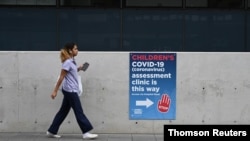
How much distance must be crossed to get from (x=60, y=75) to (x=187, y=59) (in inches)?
89.8

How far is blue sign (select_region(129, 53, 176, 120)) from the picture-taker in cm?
918

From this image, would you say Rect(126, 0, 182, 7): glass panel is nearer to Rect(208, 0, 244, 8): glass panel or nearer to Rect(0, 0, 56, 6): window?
Rect(208, 0, 244, 8): glass panel

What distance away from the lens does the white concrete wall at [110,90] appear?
360 inches

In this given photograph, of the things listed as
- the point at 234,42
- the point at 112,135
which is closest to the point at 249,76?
the point at 112,135

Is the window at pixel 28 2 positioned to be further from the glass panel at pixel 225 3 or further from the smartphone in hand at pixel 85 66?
the smartphone in hand at pixel 85 66

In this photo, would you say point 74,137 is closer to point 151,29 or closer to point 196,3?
point 151,29

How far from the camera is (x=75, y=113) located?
8.52 metres

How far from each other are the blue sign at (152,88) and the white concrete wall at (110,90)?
0.34 feet

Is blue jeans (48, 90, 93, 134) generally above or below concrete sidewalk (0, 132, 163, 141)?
above

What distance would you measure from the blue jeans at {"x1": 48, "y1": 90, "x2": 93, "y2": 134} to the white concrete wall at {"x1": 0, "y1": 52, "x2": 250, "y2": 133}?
0.59 m

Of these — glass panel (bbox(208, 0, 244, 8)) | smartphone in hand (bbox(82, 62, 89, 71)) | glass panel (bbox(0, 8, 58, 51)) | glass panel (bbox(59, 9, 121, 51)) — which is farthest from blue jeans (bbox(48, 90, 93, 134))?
glass panel (bbox(208, 0, 244, 8))

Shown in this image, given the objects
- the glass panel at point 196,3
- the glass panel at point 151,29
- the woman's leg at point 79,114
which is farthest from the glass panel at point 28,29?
the woman's leg at point 79,114

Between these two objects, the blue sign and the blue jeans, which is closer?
the blue jeans

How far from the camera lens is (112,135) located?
358 inches
